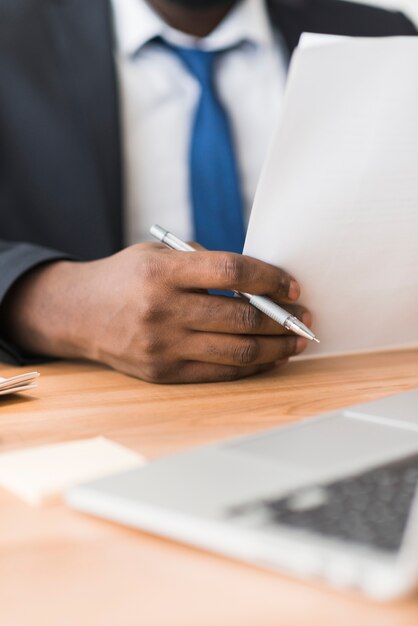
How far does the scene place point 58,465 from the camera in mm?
517

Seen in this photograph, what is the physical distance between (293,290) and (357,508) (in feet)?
1.34

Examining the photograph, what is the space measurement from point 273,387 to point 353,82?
29 cm

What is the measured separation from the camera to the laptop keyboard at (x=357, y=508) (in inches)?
14.0

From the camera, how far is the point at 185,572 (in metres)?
0.39

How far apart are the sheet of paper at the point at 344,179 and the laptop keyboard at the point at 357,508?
343mm

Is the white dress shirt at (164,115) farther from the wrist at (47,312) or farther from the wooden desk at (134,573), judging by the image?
the wooden desk at (134,573)

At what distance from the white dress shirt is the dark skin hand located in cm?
62

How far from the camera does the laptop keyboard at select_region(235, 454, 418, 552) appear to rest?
1.17 feet

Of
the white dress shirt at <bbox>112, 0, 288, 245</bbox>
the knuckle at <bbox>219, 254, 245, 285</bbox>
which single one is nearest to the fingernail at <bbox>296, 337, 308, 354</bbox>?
the knuckle at <bbox>219, 254, 245, 285</bbox>

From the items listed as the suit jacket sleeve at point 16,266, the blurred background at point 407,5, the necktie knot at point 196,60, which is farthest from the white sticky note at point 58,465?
the blurred background at point 407,5

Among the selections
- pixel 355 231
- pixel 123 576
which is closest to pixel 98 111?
pixel 355 231

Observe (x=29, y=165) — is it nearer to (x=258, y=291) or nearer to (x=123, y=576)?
(x=258, y=291)

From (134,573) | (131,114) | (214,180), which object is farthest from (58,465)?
(131,114)

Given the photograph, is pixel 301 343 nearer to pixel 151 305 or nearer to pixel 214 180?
pixel 151 305
